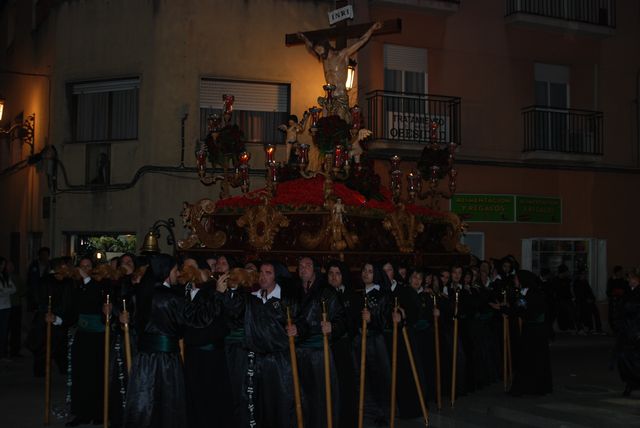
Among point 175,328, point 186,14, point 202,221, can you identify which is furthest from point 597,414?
point 186,14

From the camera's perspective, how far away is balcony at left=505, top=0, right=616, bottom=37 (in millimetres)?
20359

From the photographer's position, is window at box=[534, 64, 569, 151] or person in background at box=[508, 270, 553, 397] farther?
window at box=[534, 64, 569, 151]

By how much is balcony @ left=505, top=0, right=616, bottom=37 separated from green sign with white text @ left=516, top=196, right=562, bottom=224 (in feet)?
14.1

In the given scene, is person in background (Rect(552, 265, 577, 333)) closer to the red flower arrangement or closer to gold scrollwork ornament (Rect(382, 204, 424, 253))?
gold scrollwork ornament (Rect(382, 204, 424, 253))

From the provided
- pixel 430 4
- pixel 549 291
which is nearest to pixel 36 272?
pixel 430 4

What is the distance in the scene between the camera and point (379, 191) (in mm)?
13508

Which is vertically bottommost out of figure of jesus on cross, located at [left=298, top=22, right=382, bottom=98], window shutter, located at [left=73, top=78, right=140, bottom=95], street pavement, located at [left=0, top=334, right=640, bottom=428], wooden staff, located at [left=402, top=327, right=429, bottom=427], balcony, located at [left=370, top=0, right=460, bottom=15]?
street pavement, located at [left=0, top=334, right=640, bottom=428]

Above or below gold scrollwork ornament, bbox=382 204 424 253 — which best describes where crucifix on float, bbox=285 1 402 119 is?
above

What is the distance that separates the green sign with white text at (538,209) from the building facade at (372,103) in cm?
4

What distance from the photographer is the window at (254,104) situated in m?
17.7

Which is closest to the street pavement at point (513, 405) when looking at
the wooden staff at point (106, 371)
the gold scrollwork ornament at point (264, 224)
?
the wooden staff at point (106, 371)

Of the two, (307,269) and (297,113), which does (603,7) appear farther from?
(307,269)

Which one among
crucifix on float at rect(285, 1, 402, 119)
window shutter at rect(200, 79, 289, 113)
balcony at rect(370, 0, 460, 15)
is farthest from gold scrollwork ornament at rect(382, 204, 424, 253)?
balcony at rect(370, 0, 460, 15)

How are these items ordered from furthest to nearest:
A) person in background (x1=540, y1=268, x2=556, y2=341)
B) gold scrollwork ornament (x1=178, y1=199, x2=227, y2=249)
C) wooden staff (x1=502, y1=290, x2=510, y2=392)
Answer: person in background (x1=540, y1=268, x2=556, y2=341) < gold scrollwork ornament (x1=178, y1=199, x2=227, y2=249) < wooden staff (x1=502, y1=290, x2=510, y2=392)
